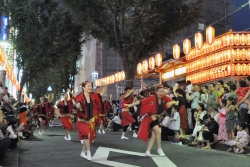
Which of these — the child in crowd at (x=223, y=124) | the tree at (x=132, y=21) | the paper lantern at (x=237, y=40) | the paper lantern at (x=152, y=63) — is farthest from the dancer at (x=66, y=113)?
the paper lantern at (x=152, y=63)

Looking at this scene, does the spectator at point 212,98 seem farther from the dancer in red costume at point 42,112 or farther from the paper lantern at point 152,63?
the paper lantern at point 152,63

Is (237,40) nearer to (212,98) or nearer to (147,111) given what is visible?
(212,98)

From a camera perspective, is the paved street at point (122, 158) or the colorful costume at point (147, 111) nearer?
the paved street at point (122, 158)

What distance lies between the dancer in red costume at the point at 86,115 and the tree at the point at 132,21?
10809mm

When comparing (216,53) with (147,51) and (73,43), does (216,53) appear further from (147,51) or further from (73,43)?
(73,43)

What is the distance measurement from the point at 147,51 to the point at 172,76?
9.71m

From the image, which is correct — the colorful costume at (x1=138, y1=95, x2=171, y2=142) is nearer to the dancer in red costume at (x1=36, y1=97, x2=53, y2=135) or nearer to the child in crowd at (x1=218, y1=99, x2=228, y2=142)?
the child in crowd at (x1=218, y1=99, x2=228, y2=142)

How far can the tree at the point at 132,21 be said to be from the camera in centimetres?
1962

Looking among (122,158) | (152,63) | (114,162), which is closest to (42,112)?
(122,158)

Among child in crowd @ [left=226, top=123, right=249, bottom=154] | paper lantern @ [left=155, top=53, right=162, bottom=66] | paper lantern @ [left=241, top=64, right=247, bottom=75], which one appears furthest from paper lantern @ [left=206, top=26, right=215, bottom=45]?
child in crowd @ [left=226, top=123, right=249, bottom=154]

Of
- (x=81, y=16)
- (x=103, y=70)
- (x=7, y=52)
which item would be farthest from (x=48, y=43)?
(x=103, y=70)

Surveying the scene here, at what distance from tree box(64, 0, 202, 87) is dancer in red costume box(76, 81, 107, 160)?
10.8 meters

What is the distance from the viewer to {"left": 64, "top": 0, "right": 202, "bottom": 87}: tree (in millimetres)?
19625

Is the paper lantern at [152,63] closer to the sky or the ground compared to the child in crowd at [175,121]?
closer to the sky
